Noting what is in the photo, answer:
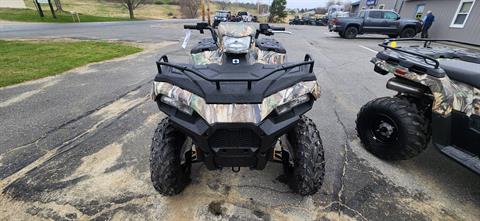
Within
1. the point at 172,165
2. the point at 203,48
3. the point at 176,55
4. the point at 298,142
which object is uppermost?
the point at 203,48

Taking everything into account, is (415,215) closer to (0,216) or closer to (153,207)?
(153,207)

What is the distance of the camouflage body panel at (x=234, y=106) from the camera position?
162 centimetres

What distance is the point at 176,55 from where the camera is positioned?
8836mm

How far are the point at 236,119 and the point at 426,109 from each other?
2264mm

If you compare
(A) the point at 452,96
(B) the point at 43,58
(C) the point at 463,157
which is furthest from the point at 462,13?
(B) the point at 43,58

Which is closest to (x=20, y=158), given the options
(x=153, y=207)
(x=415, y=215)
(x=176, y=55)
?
(x=153, y=207)

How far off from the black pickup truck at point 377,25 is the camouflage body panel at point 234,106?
49.1ft

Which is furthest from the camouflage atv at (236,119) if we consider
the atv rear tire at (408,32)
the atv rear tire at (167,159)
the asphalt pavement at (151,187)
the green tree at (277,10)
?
the green tree at (277,10)

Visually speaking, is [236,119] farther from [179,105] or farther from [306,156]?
[306,156]

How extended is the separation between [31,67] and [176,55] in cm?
395

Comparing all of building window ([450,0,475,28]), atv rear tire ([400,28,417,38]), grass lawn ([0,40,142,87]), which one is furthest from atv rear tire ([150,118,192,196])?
atv rear tire ([400,28,417,38])

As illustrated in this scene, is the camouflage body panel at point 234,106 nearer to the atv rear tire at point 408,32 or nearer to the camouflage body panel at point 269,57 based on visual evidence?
the camouflage body panel at point 269,57

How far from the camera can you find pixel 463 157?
216cm

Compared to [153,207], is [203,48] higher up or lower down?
higher up
